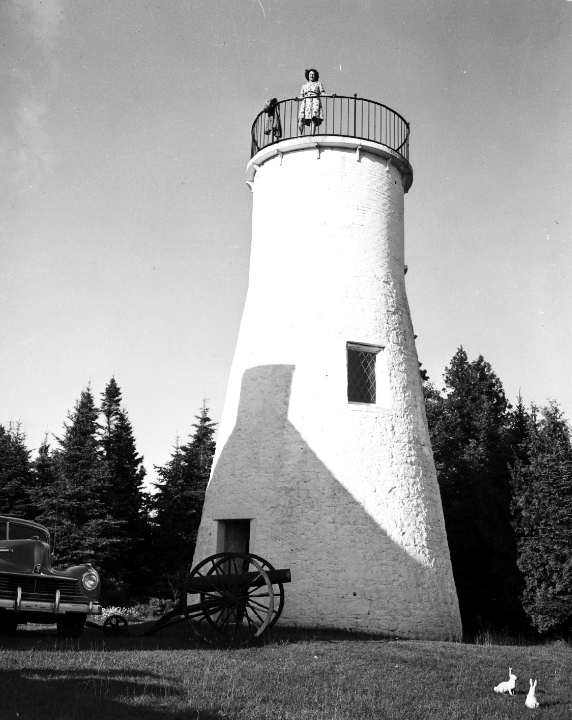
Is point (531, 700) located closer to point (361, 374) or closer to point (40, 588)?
point (40, 588)

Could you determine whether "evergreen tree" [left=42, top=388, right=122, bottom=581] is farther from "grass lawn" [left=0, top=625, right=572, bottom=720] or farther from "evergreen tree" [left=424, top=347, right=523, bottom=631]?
"grass lawn" [left=0, top=625, right=572, bottom=720]

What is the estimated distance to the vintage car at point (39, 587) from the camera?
40.1 feet

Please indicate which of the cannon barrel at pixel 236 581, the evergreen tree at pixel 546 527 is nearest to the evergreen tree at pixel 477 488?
the evergreen tree at pixel 546 527

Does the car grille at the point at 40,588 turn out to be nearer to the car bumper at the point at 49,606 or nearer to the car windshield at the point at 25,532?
the car bumper at the point at 49,606

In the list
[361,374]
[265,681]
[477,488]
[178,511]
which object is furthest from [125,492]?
[265,681]

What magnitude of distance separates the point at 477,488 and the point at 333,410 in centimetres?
978

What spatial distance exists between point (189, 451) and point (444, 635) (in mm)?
21328

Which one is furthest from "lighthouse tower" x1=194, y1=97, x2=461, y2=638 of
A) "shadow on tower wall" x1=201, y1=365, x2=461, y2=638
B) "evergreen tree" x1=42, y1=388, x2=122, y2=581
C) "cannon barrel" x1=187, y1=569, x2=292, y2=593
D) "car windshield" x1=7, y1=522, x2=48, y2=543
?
"evergreen tree" x1=42, y1=388, x2=122, y2=581

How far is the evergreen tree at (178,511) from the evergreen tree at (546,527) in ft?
46.9

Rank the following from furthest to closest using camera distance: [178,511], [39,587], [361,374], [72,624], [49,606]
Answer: [178,511] < [361,374] < [72,624] < [39,587] < [49,606]

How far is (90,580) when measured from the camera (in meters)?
13.0

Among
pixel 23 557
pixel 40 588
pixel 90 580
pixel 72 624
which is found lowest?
pixel 72 624

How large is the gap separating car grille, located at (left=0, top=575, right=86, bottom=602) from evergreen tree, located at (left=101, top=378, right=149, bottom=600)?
53.8 ft

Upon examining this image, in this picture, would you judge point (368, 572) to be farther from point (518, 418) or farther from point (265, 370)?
point (518, 418)
